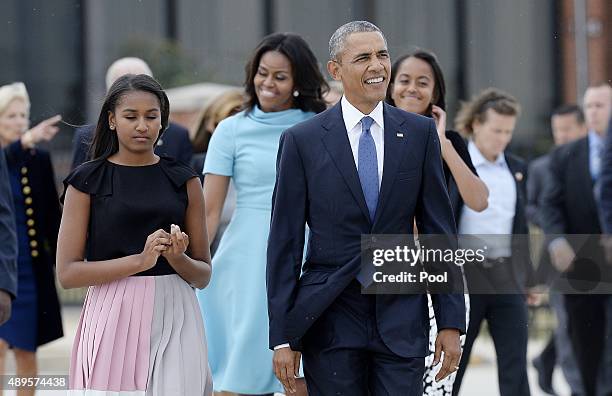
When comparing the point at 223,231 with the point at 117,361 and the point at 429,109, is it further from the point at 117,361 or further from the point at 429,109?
the point at 117,361

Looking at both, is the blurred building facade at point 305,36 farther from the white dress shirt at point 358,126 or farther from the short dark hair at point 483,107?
the white dress shirt at point 358,126

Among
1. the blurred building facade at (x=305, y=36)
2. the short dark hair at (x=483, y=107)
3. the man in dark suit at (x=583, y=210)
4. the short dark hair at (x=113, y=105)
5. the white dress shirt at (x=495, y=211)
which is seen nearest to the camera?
the short dark hair at (x=113, y=105)

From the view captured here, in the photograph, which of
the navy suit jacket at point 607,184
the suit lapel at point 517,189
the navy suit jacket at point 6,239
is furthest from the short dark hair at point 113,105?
the suit lapel at point 517,189

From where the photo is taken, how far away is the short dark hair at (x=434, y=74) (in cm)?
506

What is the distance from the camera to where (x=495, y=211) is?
5.48 metres

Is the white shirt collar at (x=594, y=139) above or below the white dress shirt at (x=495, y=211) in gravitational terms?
above

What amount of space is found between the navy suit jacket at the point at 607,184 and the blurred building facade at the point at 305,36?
0.81 metres

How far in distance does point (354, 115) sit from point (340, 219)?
0.35m

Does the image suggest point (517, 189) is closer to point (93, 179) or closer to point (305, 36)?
point (305, 36)

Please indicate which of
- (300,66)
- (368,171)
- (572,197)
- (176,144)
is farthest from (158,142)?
(572,197)

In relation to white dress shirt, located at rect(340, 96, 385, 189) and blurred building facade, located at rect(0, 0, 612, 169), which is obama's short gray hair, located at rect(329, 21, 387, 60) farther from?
blurred building facade, located at rect(0, 0, 612, 169)

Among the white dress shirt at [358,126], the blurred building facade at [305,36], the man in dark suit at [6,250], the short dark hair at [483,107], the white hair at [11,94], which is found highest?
the blurred building facade at [305,36]

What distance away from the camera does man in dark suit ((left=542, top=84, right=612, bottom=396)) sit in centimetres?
650

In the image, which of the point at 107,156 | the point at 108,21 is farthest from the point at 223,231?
the point at 107,156
